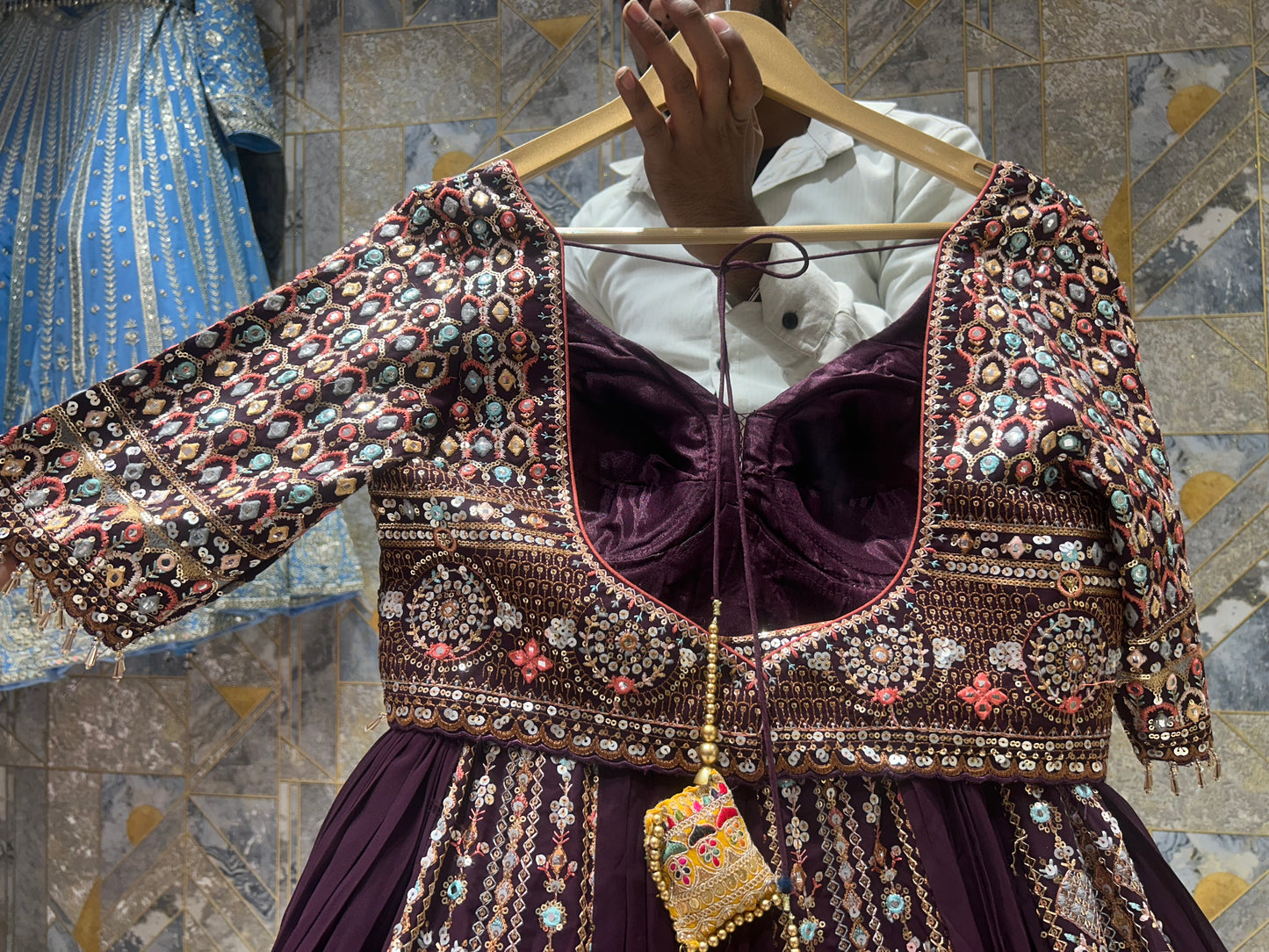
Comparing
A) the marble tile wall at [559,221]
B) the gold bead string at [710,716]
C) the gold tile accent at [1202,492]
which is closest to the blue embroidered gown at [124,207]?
the marble tile wall at [559,221]

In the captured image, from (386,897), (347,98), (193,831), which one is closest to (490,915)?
(386,897)

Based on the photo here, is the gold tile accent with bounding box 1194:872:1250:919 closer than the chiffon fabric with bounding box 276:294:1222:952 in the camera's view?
No

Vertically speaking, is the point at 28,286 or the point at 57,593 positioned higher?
the point at 28,286

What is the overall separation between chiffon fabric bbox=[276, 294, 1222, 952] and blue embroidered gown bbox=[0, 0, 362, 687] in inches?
20.3

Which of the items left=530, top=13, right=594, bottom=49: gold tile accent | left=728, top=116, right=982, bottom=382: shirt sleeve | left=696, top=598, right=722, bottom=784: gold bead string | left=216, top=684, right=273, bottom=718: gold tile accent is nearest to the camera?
A: left=696, top=598, right=722, bottom=784: gold bead string

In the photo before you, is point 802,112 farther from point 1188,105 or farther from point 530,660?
point 1188,105

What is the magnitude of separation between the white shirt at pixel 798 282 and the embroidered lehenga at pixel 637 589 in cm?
10

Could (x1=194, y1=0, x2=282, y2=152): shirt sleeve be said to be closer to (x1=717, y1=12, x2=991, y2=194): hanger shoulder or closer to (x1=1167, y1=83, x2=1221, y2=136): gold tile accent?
(x1=717, y1=12, x2=991, y2=194): hanger shoulder

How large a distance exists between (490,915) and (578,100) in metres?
0.90

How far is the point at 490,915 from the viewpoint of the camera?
0.61 meters

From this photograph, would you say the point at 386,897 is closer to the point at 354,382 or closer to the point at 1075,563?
the point at 354,382

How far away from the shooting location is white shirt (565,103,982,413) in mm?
820

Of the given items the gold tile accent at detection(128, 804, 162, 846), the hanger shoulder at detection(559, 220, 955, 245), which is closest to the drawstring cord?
the hanger shoulder at detection(559, 220, 955, 245)

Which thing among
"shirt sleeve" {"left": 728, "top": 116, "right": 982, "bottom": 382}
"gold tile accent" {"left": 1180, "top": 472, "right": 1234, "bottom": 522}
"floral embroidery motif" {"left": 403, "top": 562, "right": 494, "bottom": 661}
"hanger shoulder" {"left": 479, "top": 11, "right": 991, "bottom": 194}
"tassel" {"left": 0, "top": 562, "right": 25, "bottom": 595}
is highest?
"hanger shoulder" {"left": 479, "top": 11, "right": 991, "bottom": 194}
